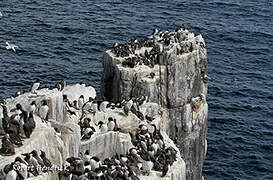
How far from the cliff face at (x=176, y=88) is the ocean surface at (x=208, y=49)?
804cm

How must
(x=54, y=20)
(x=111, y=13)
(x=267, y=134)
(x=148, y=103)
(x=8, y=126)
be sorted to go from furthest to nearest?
(x=111, y=13) → (x=54, y=20) → (x=267, y=134) → (x=148, y=103) → (x=8, y=126)

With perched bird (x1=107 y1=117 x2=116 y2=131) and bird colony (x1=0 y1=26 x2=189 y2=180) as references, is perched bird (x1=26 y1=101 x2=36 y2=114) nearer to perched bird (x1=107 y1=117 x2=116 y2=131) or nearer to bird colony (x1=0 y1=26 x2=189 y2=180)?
bird colony (x1=0 y1=26 x2=189 y2=180)

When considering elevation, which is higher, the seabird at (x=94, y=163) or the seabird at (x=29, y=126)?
the seabird at (x=29, y=126)

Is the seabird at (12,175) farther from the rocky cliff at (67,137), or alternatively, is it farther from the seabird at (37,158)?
the seabird at (37,158)

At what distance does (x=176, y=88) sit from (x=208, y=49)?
30846mm

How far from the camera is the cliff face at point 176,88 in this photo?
4100 cm

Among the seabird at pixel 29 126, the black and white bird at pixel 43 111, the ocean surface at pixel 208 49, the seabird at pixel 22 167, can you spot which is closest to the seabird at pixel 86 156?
the black and white bird at pixel 43 111

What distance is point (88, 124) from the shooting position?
3319 cm

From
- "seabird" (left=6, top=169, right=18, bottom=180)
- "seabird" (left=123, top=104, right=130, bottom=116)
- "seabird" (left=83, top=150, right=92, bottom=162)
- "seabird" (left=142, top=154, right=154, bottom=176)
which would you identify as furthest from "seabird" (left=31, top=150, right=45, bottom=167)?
"seabird" (left=123, top=104, right=130, bottom=116)

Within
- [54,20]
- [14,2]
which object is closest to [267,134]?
[54,20]

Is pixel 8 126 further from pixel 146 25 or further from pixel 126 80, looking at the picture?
pixel 146 25

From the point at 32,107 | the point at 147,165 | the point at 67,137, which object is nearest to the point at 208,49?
the point at 147,165

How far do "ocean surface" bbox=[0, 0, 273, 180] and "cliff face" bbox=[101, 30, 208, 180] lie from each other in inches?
316

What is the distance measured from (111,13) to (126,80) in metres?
41.6
